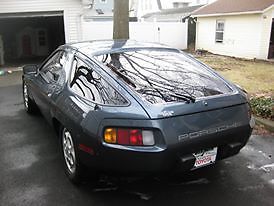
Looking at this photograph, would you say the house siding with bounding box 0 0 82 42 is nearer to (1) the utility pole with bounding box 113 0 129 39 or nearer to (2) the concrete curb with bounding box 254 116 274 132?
(1) the utility pole with bounding box 113 0 129 39

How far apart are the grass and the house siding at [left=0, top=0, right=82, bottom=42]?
21.5 ft

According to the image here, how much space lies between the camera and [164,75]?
11.5ft

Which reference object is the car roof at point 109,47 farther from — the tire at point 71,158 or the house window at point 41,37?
the house window at point 41,37

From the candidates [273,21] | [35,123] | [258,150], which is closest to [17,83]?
[35,123]

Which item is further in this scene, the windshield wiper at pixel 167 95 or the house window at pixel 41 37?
the house window at pixel 41 37

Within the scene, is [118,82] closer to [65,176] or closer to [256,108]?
[65,176]

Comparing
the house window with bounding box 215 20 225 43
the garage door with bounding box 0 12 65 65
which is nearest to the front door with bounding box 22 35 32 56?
the garage door with bounding box 0 12 65 65

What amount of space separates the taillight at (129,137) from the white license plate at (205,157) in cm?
49

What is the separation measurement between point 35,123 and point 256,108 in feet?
13.2

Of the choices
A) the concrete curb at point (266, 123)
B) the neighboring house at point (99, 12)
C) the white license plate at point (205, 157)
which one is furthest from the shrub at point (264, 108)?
the neighboring house at point (99, 12)

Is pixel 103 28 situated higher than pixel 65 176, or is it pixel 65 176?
pixel 103 28

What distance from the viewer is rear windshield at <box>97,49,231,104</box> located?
3.06 meters

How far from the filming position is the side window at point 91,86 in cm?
296

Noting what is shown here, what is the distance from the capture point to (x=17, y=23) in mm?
19234
